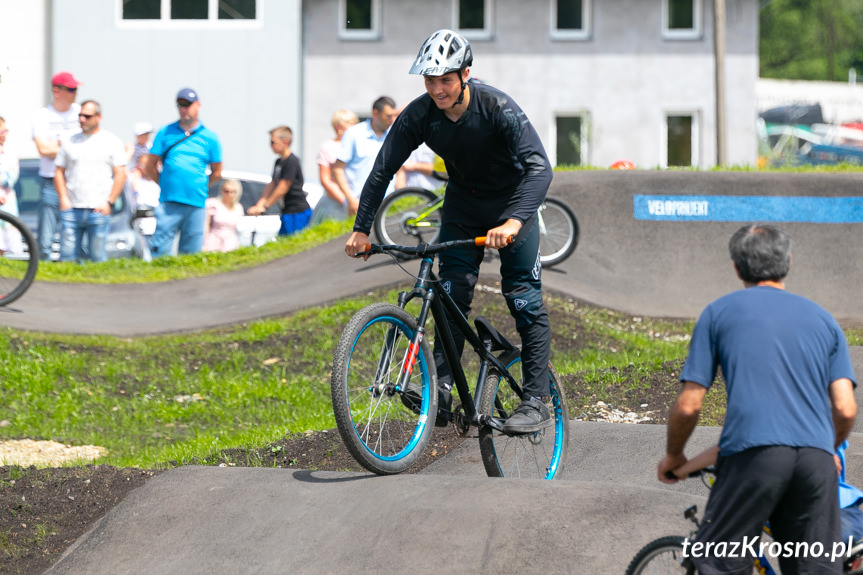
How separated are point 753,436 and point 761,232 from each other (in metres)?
0.64

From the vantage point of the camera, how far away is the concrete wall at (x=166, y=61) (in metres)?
29.5

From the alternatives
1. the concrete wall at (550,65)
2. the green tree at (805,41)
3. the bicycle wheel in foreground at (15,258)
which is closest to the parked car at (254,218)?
the bicycle wheel in foreground at (15,258)

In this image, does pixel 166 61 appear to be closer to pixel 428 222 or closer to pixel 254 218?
pixel 254 218

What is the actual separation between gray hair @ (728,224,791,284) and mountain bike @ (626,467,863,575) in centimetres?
64

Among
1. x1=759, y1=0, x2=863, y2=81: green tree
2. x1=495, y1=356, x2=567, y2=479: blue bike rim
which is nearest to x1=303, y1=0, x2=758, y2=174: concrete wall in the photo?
x1=495, y1=356, x2=567, y2=479: blue bike rim

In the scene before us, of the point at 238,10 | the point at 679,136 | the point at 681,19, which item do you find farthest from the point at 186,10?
the point at 679,136

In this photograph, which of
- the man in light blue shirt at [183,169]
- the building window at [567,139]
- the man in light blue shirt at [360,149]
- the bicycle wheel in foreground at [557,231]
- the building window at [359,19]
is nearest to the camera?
the bicycle wheel in foreground at [557,231]

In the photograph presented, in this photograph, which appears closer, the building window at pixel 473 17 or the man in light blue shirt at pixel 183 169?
the man in light blue shirt at pixel 183 169

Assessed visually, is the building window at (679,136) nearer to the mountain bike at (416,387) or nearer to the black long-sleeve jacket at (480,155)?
the mountain bike at (416,387)

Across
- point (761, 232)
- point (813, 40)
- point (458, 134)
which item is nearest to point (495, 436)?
point (458, 134)

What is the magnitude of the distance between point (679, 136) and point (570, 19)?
4495 mm

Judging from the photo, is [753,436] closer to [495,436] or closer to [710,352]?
[710,352]

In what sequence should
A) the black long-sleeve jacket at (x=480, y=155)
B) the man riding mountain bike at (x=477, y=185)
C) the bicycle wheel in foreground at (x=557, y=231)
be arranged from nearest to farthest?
1. the man riding mountain bike at (x=477, y=185)
2. the black long-sleeve jacket at (x=480, y=155)
3. the bicycle wheel in foreground at (x=557, y=231)

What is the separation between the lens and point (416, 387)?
5.41 m
